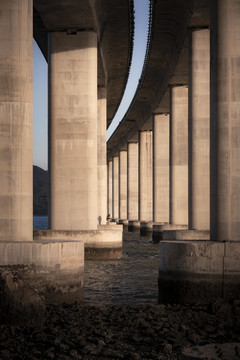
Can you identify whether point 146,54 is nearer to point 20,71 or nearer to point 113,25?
point 113,25

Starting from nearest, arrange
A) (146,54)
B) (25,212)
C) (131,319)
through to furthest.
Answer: (131,319) < (25,212) < (146,54)

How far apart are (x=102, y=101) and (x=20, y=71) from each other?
31.7 m

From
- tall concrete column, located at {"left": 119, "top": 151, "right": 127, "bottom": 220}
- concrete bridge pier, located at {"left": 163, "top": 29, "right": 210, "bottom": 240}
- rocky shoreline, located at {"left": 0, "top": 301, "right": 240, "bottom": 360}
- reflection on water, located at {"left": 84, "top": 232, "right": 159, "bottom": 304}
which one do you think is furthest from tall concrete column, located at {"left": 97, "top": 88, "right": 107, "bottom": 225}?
tall concrete column, located at {"left": 119, "top": 151, "right": 127, "bottom": 220}

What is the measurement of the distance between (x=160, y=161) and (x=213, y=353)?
48112mm

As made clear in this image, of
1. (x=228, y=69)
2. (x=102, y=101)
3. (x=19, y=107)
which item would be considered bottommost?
(x=19, y=107)

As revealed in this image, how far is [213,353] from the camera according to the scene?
9156mm

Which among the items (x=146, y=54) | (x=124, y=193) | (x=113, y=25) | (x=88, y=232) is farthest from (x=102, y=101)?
(x=124, y=193)

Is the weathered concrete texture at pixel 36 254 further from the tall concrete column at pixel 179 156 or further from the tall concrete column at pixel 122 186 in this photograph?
the tall concrete column at pixel 122 186

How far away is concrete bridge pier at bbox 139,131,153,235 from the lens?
71625mm

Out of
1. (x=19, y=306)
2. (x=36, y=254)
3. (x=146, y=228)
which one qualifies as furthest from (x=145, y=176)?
(x=19, y=306)

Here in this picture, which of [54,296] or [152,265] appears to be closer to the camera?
[54,296]

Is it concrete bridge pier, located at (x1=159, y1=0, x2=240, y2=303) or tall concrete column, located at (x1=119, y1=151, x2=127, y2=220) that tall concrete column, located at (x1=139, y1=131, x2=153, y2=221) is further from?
concrete bridge pier, located at (x1=159, y1=0, x2=240, y2=303)

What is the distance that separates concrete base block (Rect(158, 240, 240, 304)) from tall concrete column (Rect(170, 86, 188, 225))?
2569cm

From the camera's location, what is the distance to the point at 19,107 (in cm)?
1711
